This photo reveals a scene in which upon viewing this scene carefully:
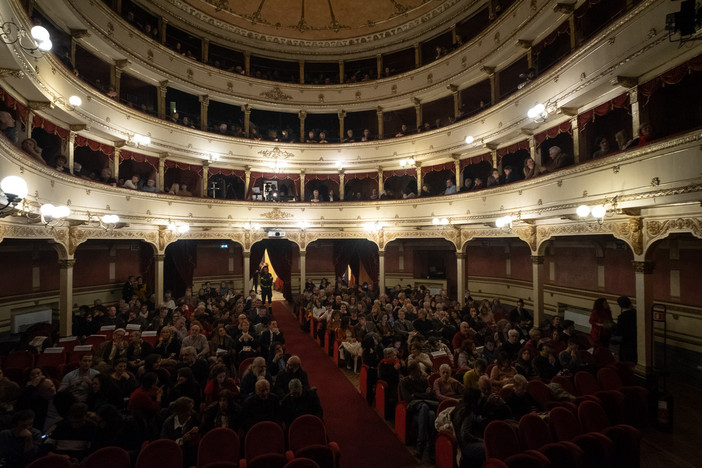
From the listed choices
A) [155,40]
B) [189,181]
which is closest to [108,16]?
[155,40]

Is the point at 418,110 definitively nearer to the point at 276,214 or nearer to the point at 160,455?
the point at 276,214

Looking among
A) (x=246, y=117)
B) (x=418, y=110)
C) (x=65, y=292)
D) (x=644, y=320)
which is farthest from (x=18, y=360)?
(x=418, y=110)

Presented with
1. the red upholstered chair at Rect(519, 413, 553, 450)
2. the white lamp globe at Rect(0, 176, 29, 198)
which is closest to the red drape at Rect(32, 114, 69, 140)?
the white lamp globe at Rect(0, 176, 29, 198)

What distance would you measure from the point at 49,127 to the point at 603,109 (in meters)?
13.6

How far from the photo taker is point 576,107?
8.72m

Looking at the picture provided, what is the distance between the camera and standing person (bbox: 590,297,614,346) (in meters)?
8.45

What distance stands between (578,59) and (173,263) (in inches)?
657

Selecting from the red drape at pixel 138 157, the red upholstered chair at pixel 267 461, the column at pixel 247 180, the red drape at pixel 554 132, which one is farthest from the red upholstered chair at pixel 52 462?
Answer: the column at pixel 247 180

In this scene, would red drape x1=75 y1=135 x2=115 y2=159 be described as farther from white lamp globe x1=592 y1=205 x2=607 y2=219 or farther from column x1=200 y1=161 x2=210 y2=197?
white lamp globe x1=592 y1=205 x2=607 y2=219

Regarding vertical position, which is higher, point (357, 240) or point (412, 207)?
point (412, 207)

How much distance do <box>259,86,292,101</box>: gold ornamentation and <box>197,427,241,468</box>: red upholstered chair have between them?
15658 mm

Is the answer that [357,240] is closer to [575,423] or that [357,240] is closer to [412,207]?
[412,207]

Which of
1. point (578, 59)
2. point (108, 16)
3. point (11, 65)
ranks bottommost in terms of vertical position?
point (11, 65)

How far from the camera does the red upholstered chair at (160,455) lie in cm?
357
